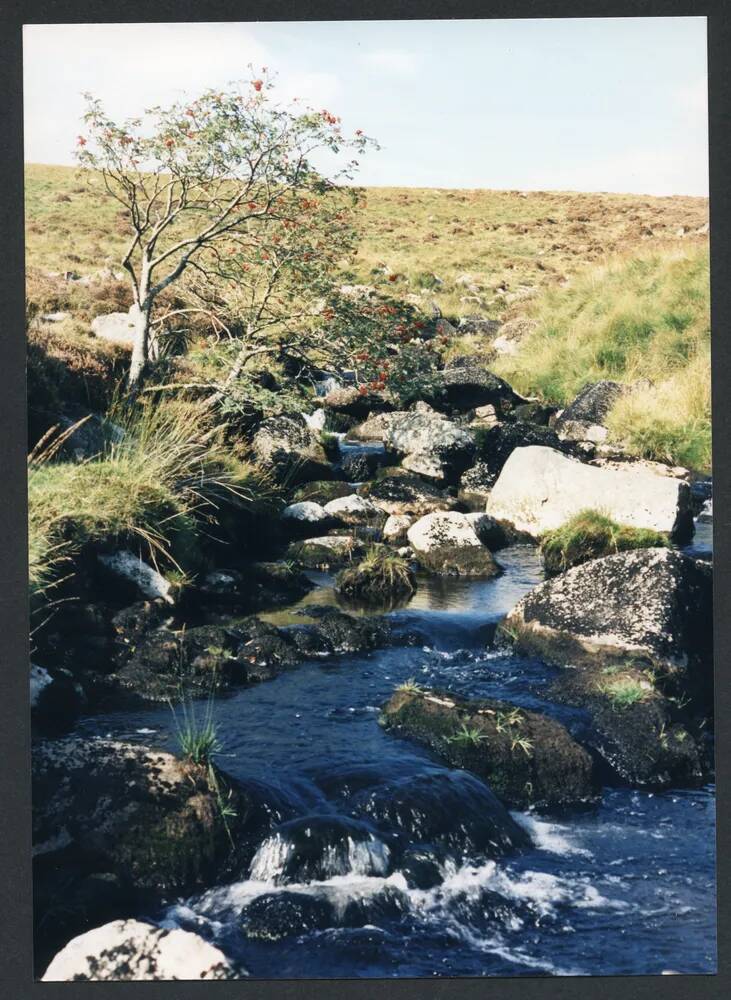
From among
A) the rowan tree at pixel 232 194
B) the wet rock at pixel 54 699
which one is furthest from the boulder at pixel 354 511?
the wet rock at pixel 54 699

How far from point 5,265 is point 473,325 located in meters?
11.7

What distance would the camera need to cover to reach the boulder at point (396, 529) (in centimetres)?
730

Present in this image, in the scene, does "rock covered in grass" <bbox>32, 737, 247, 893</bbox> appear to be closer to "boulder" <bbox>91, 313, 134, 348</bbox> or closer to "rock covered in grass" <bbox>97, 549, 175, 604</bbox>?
"rock covered in grass" <bbox>97, 549, 175, 604</bbox>

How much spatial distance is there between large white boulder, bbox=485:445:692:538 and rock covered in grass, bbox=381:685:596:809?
102 inches

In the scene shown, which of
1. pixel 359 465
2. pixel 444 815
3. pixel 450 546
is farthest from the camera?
pixel 359 465

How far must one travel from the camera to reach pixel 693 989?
354 centimetres

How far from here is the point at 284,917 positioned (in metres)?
3.47

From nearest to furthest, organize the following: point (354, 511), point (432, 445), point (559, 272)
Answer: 1. point (354, 511)
2. point (432, 445)
3. point (559, 272)

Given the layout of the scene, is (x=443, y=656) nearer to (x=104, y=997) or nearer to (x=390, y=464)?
(x=104, y=997)

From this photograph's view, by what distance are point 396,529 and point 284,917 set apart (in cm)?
420

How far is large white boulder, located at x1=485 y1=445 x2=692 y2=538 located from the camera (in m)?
6.73

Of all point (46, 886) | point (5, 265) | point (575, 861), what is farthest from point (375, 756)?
point (5, 265)

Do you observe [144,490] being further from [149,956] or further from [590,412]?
[590,412]

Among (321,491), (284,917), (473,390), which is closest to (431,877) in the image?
(284,917)
